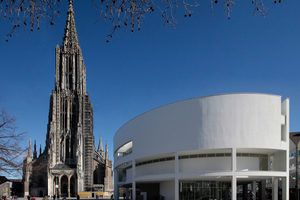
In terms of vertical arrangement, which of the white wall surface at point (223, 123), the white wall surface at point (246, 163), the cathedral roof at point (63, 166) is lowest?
the cathedral roof at point (63, 166)

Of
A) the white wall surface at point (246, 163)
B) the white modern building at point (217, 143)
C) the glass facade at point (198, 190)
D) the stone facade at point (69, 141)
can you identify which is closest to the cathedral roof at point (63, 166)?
the stone facade at point (69, 141)

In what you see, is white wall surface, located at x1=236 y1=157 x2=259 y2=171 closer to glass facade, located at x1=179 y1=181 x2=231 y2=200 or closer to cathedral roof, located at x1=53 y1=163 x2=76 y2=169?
glass facade, located at x1=179 y1=181 x2=231 y2=200

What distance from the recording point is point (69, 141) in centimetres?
7950

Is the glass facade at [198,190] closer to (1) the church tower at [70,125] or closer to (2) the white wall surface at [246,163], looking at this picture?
(2) the white wall surface at [246,163]

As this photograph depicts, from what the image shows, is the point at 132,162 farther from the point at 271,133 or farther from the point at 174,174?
the point at 271,133

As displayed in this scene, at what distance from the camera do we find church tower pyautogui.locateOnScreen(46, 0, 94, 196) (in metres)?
75.1

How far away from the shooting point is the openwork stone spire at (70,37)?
86812mm

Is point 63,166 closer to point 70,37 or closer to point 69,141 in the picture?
point 69,141

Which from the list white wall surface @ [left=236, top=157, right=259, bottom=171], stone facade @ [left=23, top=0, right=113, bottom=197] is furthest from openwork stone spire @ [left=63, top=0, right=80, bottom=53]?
white wall surface @ [left=236, top=157, right=259, bottom=171]

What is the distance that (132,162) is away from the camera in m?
39.3

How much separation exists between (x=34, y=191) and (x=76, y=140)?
49.8 feet

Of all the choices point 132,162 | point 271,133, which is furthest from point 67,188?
point 271,133

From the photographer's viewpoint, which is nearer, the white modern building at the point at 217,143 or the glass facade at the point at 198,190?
the white modern building at the point at 217,143

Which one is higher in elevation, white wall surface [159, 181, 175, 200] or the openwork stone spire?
the openwork stone spire
